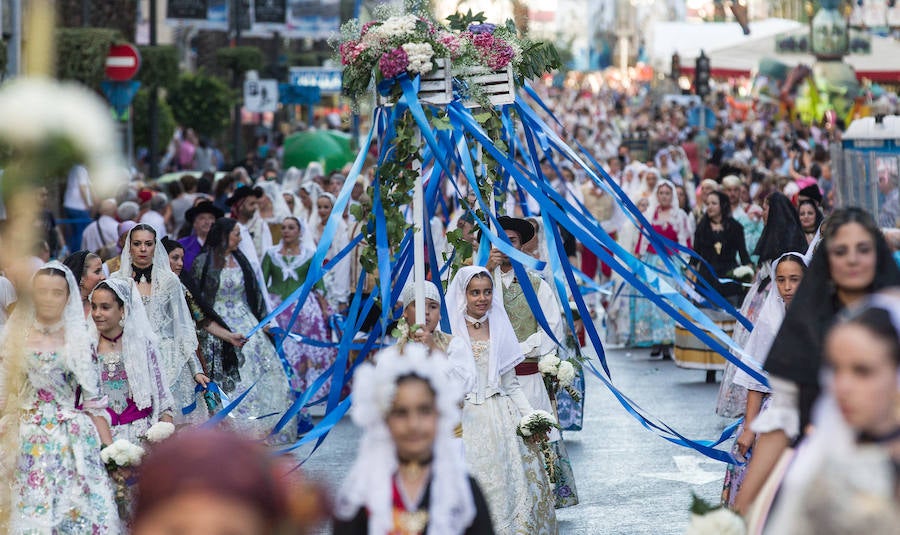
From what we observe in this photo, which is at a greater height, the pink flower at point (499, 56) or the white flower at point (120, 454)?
the pink flower at point (499, 56)

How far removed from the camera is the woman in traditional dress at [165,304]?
34.6 feet

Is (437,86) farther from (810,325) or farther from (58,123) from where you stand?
(58,123)

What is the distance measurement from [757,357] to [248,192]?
7819mm

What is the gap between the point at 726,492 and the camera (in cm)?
916

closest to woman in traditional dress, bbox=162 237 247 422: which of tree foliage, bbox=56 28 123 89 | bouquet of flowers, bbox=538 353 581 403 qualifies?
bouquet of flowers, bbox=538 353 581 403

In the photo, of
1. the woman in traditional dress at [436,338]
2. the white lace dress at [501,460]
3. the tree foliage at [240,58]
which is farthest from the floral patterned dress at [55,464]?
the tree foliage at [240,58]

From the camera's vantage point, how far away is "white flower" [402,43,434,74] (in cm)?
838

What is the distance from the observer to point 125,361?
28.9 feet

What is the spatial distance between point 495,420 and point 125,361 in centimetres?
204

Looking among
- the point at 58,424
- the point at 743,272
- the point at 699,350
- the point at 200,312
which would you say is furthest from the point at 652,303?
the point at 58,424

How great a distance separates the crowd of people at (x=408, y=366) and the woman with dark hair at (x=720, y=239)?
0.08 ft

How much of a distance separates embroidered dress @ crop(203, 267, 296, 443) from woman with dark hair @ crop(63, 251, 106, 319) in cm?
203

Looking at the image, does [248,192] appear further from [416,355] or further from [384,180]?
[416,355]

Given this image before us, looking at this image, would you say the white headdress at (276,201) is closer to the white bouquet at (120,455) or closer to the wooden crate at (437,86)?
the wooden crate at (437,86)
